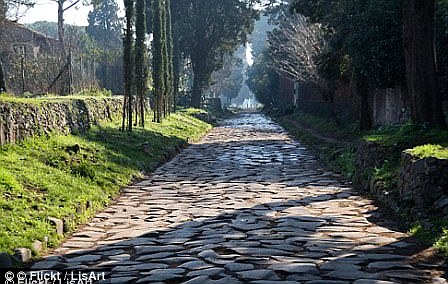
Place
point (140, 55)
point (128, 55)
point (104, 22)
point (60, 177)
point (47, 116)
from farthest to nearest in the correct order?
point (104, 22), point (140, 55), point (128, 55), point (47, 116), point (60, 177)

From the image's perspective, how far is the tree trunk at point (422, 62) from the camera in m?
12.7

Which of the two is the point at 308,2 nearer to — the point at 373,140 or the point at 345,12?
the point at 345,12

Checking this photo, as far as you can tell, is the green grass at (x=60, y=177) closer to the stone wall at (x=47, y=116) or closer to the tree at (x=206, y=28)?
the stone wall at (x=47, y=116)

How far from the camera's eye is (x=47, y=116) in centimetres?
1355

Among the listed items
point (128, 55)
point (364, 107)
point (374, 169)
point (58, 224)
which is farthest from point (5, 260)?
point (364, 107)

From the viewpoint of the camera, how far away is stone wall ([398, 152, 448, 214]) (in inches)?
331

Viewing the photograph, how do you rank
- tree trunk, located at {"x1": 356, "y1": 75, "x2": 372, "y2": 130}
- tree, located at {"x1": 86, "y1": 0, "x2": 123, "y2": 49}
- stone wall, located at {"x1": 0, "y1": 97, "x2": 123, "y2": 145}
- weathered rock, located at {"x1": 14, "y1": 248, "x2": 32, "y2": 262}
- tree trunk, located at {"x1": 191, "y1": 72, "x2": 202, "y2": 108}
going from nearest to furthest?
weathered rock, located at {"x1": 14, "y1": 248, "x2": 32, "y2": 262}, stone wall, located at {"x1": 0, "y1": 97, "x2": 123, "y2": 145}, tree trunk, located at {"x1": 356, "y1": 75, "x2": 372, "y2": 130}, tree trunk, located at {"x1": 191, "y1": 72, "x2": 202, "y2": 108}, tree, located at {"x1": 86, "y1": 0, "x2": 123, "y2": 49}

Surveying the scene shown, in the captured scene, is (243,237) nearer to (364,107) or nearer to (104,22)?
(364,107)

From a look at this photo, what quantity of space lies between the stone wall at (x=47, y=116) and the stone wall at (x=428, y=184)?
6.74 metres

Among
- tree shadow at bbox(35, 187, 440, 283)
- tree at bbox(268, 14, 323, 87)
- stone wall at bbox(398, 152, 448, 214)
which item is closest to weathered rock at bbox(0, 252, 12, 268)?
tree shadow at bbox(35, 187, 440, 283)

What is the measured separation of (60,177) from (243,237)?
4025 millimetres

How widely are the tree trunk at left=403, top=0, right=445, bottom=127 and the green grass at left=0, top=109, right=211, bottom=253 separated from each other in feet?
20.6

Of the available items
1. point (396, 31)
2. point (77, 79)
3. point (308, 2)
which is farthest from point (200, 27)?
point (396, 31)

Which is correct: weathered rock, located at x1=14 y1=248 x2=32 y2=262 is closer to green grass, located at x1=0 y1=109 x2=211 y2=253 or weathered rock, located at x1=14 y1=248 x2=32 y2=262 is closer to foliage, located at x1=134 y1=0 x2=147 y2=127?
green grass, located at x1=0 y1=109 x2=211 y2=253
